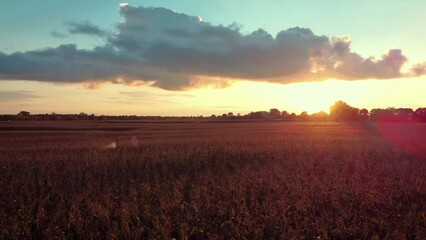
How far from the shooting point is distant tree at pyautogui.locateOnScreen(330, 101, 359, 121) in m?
144

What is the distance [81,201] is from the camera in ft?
36.4

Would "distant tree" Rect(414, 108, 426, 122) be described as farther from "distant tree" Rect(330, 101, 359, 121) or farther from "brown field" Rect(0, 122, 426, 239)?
"brown field" Rect(0, 122, 426, 239)

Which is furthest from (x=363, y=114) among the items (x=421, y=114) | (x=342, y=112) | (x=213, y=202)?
(x=213, y=202)

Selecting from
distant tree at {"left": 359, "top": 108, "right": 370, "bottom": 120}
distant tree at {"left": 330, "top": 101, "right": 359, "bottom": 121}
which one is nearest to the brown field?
distant tree at {"left": 330, "top": 101, "right": 359, "bottom": 121}

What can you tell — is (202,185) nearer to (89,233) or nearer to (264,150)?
(89,233)

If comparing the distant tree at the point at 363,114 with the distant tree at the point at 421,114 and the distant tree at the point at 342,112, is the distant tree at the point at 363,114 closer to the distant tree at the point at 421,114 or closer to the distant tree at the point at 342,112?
the distant tree at the point at 342,112

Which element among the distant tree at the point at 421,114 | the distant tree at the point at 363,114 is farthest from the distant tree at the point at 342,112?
the distant tree at the point at 421,114

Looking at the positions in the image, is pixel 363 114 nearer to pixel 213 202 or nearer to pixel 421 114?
pixel 421 114

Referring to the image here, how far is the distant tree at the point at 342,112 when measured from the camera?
14396 centimetres

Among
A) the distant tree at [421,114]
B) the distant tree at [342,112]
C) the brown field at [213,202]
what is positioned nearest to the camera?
the brown field at [213,202]

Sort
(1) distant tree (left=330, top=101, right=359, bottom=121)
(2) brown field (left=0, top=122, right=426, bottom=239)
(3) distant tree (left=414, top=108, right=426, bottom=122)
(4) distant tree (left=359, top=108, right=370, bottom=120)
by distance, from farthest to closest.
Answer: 1. (4) distant tree (left=359, top=108, right=370, bottom=120)
2. (1) distant tree (left=330, top=101, right=359, bottom=121)
3. (3) distant tree (left=414, top=108, right=426, bottom=122)
4. (2) brown field (left=0, top=122, right=426, bottom=239)

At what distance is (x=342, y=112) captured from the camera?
146125mm

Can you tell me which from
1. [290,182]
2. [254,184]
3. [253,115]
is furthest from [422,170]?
[253,115]

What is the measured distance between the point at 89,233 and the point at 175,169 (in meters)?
8.43
